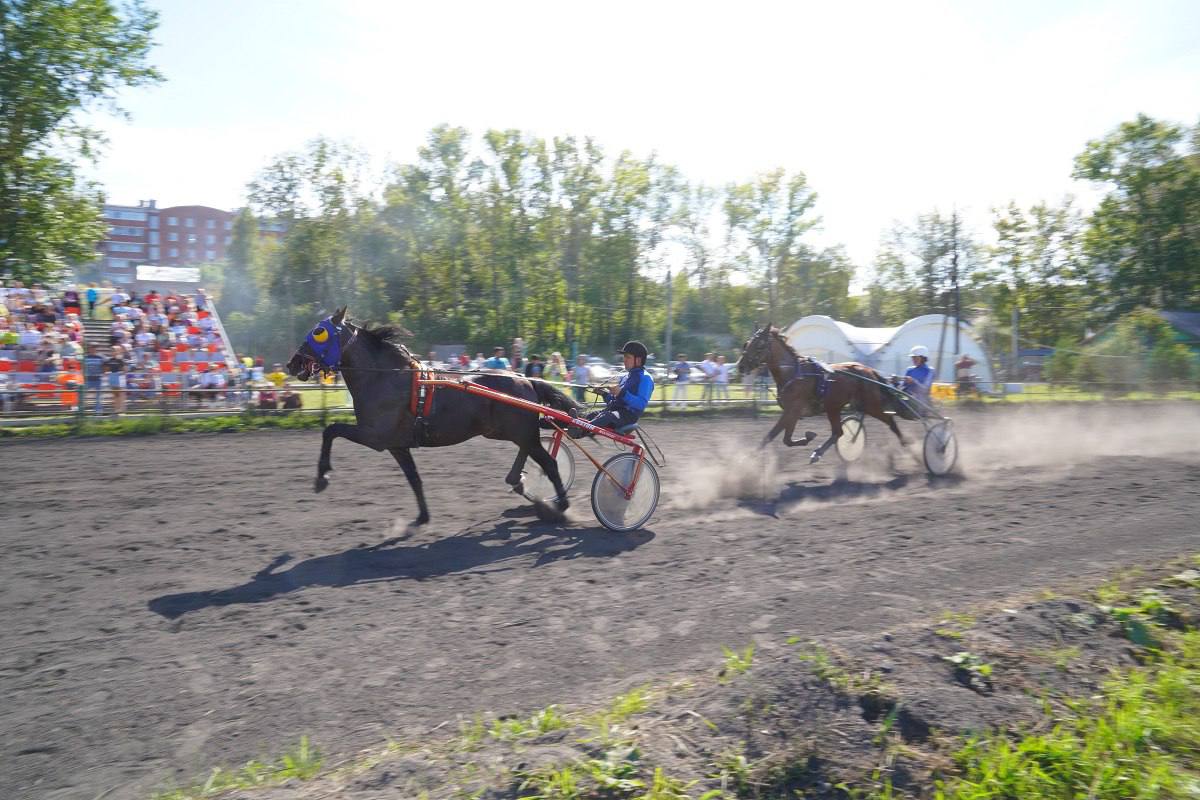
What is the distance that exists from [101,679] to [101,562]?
284 cm

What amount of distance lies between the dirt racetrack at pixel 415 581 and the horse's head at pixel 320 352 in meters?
1.65

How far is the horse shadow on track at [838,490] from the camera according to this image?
34.2 ft

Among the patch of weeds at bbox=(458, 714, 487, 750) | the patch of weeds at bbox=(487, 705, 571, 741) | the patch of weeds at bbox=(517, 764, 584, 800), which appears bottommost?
the patch of weeds at bbox=(458, 714, 487, 750)

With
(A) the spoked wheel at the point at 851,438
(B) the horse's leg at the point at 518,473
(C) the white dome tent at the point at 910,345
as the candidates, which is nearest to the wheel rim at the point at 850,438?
(A) the spoked wheel at the point at 851,438

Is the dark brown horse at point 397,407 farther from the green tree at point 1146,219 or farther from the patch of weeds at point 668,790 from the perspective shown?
Answer: the green tree at point 1146,219

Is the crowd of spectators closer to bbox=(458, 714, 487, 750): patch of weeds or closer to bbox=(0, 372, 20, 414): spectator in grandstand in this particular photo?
bbox=(0, 372, 20, 414): spectator in grandstand

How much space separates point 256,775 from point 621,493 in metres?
5.25

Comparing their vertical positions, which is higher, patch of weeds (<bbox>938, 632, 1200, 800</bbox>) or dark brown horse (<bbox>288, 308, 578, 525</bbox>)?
Result: dark brown horse (<bbox>288, 308, 578, 525</bbox>)

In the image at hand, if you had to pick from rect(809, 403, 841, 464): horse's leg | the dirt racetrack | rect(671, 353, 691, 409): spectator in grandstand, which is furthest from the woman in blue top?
rect(671, 353, 691, 409): spectator in grandstand

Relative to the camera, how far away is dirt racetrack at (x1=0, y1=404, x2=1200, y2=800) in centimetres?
458

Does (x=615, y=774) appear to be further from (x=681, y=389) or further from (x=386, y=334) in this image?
(x=681, y=389)

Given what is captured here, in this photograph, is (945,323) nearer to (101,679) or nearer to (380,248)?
(380,248)

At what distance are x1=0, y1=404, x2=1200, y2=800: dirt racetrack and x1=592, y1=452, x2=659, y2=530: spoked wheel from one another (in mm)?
171

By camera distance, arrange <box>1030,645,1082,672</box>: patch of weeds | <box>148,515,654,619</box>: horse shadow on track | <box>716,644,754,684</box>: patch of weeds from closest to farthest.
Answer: <box>716,644,754,684</box>: patch of weeds, <box>1030,645,1082,672</box>: patch of weeds, <box>148,515,654,619</box>: horse shadow on track
